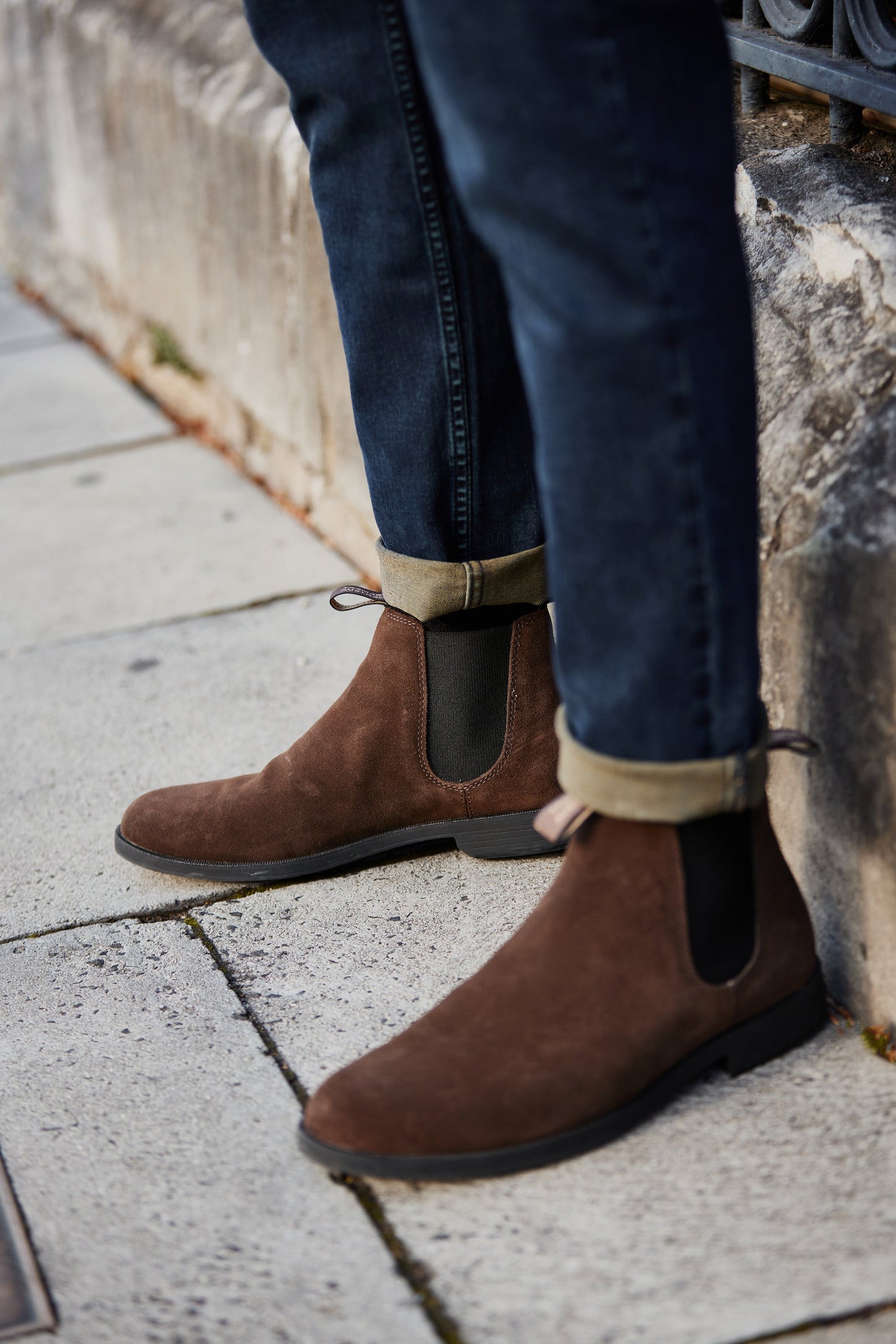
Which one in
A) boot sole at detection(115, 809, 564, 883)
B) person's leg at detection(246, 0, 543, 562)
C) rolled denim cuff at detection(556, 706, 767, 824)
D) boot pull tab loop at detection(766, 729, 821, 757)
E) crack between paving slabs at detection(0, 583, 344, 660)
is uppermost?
person's leg at detection(246, 0, 543, 562)

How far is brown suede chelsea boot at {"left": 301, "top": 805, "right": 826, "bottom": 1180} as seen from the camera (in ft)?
3.05

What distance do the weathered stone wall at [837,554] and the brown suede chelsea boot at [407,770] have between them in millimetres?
268

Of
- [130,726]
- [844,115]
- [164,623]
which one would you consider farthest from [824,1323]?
[164,623]

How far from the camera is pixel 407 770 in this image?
1329 millimetres

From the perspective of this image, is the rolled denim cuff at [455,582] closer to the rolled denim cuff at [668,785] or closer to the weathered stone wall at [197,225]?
the rolled denim cuff at [668,785]

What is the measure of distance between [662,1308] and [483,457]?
71 cm

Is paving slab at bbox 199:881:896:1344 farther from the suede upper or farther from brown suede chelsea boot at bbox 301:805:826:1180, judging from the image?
the suede upper

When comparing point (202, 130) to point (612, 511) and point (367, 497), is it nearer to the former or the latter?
point (367, 497)

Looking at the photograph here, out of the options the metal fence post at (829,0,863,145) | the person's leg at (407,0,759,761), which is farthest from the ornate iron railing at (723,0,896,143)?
the person's leg at (407,0,759,761)

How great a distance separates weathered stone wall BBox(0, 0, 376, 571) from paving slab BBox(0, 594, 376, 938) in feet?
1.11

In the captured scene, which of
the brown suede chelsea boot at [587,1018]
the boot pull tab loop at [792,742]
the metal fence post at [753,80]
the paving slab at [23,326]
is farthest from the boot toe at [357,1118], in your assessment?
the paving slab at [23,326]

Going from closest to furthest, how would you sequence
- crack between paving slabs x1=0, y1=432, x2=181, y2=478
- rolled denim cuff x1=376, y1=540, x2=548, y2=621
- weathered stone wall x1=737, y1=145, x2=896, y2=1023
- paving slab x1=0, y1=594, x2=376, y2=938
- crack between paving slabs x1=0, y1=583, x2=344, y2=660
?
weathered stone wall x1=737, y1=145, x2=896, y2=1023 < rolled denim cuff x1=376, y1=540, x2=548, y2=621 < paving slab x1=0, y1=594, x2=376, y2=938 < crack between paving slabs x1=0, y1=583, x2=344, y2=660 < crack between paving slabs x1=0, y1=432, x2=181, y2=478

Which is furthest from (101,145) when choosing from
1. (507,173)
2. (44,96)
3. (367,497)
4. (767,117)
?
(507,173)

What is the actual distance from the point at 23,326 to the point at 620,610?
358 cm
